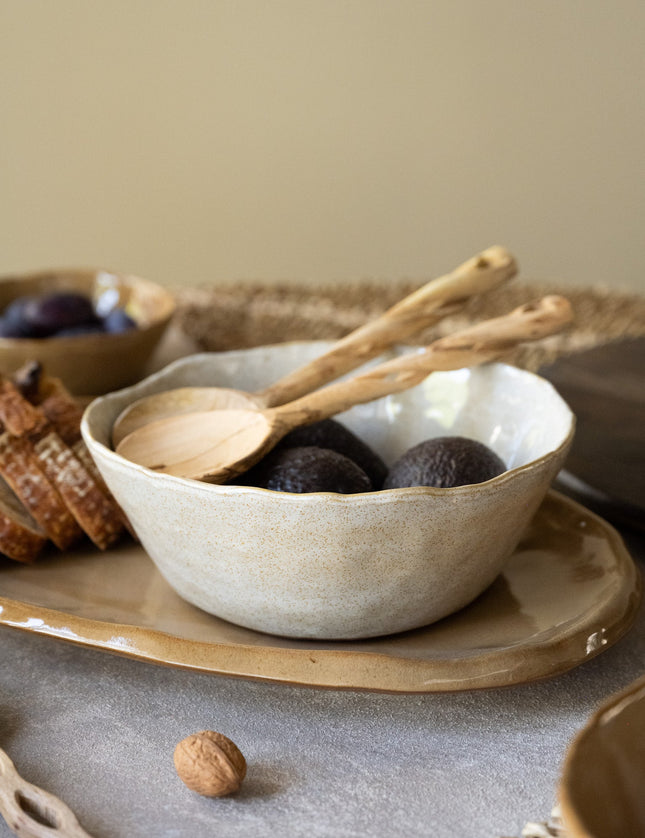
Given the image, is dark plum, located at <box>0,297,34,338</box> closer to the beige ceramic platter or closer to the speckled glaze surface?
the beige ceramic platter

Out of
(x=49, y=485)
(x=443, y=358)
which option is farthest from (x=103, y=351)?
(x=443, y=358)

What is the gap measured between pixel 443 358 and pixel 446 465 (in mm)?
109

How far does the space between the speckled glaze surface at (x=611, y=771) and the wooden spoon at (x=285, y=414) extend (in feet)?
1.13

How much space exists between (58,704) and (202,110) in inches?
94.5

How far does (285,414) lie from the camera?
0.71 metres

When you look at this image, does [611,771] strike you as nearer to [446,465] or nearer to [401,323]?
[446,465]

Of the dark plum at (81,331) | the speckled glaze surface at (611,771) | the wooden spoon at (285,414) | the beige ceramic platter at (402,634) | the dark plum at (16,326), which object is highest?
the wooden spoon at (285,414)

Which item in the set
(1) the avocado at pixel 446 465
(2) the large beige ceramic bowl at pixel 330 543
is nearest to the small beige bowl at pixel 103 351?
(2) the large beige ceramic bowl at pixel 330 543

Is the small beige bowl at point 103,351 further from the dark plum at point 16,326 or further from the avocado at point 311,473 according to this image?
the avocado at point 311,473

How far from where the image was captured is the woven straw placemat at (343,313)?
1.31 meters

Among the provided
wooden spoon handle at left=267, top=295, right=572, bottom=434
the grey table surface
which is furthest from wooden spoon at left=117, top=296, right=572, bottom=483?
the grey table surface

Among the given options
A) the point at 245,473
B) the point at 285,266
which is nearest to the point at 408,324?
the point at 245,473

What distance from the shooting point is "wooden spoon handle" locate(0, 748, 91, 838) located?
1.59 ft

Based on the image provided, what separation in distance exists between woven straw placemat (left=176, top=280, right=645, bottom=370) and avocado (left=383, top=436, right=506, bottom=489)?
538 mm
